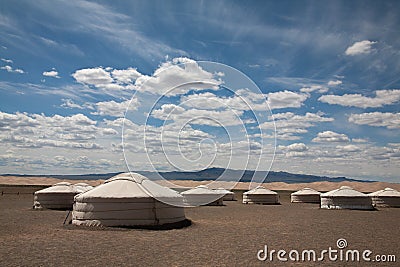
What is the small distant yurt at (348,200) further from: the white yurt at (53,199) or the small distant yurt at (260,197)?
the white yurt at (53,199)

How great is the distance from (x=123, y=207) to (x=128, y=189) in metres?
0.84

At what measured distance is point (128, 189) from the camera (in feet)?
49.5

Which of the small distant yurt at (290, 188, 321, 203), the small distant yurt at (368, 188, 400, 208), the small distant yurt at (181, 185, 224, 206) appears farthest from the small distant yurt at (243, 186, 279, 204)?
the small distant yurt at (368, 188, 400, 208)

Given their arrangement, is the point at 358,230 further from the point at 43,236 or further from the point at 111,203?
the point at 43,236

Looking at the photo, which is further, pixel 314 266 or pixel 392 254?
pixel 392 254

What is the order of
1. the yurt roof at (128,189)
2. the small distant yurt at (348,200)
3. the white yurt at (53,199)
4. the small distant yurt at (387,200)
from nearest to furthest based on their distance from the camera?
the yurt roof at (128,189), the white yurt at (53,199), the small distant yurt at (348,200), the small distant yurt at (387,200)

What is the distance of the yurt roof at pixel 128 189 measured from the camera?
48.0 ft

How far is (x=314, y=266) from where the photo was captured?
8.70 m

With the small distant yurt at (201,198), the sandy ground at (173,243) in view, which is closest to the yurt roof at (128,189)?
the sandy ground at (173,243)

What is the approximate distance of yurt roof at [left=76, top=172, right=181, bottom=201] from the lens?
48.0 feet

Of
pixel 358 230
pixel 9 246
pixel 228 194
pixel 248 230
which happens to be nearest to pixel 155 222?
pixel 248 230

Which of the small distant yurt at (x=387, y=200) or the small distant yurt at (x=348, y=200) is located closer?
the small distant yurt at (x=348, y=200)

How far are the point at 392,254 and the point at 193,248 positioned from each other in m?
5.01

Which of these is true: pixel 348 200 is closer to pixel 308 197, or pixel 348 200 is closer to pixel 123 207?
pixel 308 197
